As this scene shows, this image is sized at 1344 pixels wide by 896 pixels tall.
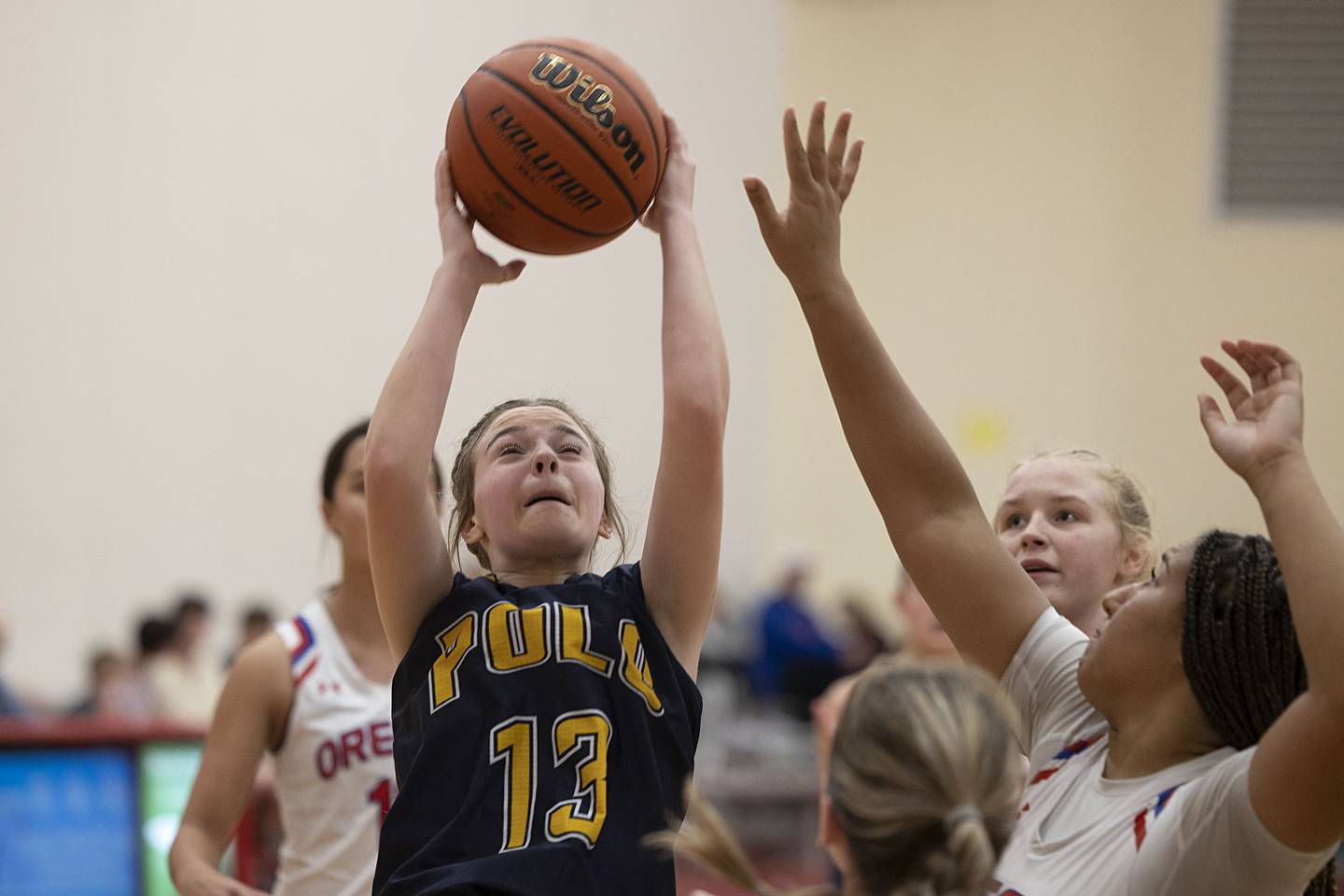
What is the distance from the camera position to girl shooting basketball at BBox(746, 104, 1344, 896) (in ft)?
5.76

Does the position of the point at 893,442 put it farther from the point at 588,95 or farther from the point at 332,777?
the point at 332,777

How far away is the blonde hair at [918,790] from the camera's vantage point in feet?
5.37

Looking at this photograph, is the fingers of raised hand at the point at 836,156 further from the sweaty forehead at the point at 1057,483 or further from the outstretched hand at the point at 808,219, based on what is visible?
the sweaty forehead at the point at 1057,483

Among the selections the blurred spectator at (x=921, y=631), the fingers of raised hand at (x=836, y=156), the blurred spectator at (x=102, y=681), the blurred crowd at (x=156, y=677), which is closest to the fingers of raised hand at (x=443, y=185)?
the fingers of raised hand at (x=836, y=156)

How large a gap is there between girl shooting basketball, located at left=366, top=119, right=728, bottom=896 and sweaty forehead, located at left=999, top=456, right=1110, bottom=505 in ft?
2.15

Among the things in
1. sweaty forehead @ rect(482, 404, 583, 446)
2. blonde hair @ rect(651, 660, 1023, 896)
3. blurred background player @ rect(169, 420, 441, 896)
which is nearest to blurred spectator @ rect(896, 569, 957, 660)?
blurred background player @ rect(169, 420, 441, 896)

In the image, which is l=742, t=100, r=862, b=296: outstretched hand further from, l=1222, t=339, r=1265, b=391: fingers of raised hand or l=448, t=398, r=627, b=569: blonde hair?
l=1222, t=339, r=1265, b=391: fingers of raised hand

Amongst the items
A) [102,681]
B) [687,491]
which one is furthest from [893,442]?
[102,681]

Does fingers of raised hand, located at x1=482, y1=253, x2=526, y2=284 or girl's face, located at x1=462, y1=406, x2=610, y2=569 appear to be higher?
fingers of raised hand, located at x1=482, y1=253, x2=526, y2=284

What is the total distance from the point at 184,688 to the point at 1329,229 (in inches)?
327

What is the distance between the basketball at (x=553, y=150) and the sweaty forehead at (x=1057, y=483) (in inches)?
32.5

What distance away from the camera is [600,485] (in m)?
2.44

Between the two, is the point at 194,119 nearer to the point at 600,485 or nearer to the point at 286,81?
the point at 286,81

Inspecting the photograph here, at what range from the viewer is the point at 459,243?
2451 mm
